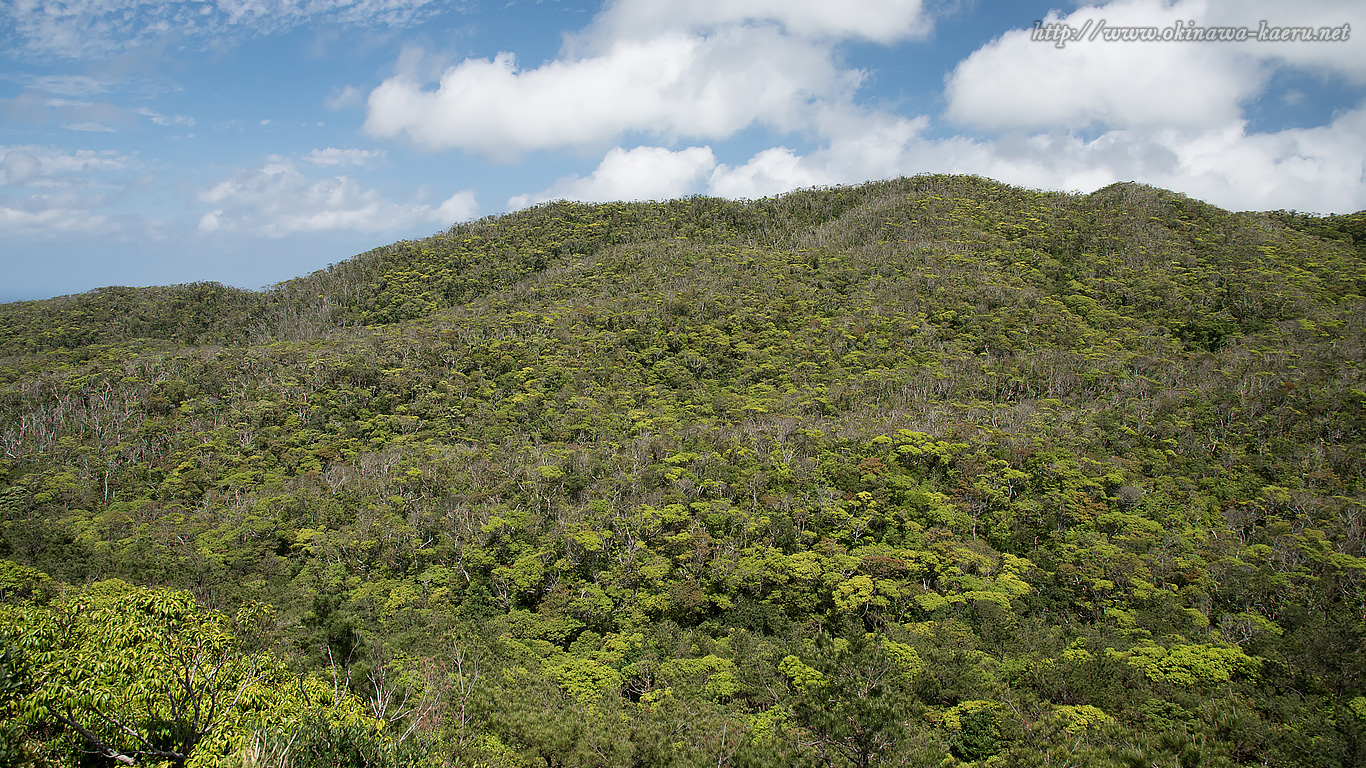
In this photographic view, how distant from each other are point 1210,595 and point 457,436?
48.2 meters

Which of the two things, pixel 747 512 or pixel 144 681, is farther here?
pixel 747 512

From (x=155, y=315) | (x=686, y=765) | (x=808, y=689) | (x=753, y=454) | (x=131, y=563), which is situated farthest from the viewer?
(x=155, y=315)

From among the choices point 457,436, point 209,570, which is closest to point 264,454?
point 457,436

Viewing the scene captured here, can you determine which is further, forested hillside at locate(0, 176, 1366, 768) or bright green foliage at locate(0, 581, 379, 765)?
forested hillside at locate(0, 176, 1366, 768)

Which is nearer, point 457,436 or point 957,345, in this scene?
point 457,436

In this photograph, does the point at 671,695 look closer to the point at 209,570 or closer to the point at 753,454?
the point at 753,454

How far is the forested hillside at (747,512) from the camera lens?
1758 cm

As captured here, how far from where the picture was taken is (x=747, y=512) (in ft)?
119

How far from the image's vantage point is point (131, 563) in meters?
33.4

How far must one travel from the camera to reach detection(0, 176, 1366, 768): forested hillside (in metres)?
17.6

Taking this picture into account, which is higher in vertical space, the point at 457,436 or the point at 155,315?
the point at 155,315

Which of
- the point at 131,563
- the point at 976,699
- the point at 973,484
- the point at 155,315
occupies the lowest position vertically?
the point at 976,699

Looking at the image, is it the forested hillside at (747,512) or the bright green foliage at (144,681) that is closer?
the bright green foliage at (144,681)

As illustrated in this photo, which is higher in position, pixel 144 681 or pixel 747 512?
pixel 144 681
